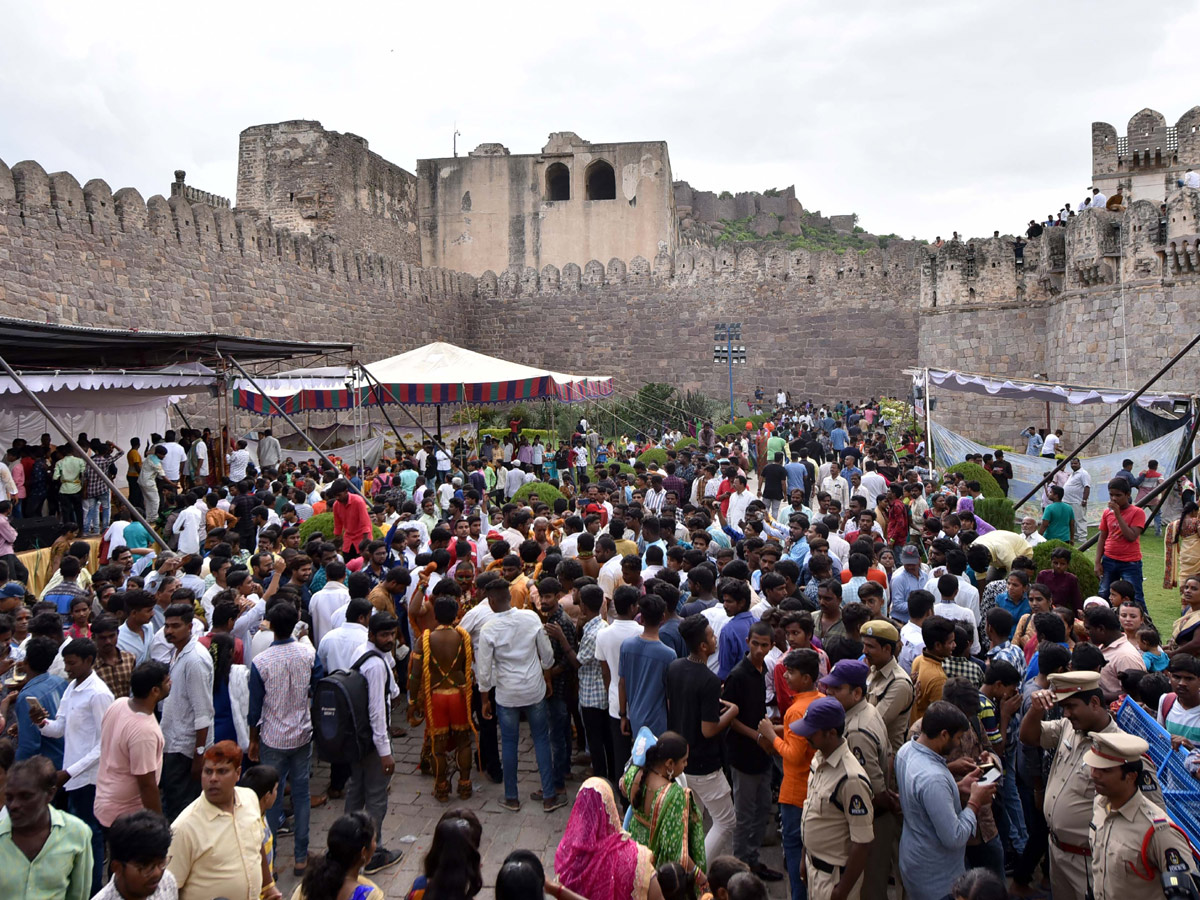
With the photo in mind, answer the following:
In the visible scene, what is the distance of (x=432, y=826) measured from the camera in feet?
14.9

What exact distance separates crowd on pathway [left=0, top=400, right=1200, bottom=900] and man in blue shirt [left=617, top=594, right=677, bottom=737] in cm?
1

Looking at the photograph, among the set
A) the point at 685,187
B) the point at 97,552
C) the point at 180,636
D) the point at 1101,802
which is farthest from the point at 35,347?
the point at 685,187

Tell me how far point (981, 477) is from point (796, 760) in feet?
25.9

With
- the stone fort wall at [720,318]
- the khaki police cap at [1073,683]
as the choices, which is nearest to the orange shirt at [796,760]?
the khaki police cap at [1073,683]

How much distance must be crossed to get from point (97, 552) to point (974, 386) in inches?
446

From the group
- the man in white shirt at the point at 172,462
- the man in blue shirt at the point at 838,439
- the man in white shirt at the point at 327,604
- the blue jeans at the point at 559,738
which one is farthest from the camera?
the man in blue shirt at the point at 838,439

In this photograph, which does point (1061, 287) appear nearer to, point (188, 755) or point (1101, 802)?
point (1101, 802)

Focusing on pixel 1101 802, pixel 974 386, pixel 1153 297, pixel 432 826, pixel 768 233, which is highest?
pixel 768 233

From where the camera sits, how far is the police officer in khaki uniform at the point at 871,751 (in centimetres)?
321

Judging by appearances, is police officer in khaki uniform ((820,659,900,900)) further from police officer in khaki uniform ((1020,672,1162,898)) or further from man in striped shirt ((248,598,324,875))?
man in striped shirt ((248,598,324,875))

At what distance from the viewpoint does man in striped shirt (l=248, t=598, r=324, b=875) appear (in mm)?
4070

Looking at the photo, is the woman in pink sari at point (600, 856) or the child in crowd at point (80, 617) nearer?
the woman in pink sari at point (600, 856)

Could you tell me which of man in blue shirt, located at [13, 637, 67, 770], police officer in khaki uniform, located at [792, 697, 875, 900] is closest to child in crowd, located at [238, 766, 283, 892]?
man in blue shirt, located at [13, 637, 67, 770]

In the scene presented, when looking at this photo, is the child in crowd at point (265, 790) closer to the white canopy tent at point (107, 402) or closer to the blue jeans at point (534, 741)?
the blue jeans at point (534, 741)
